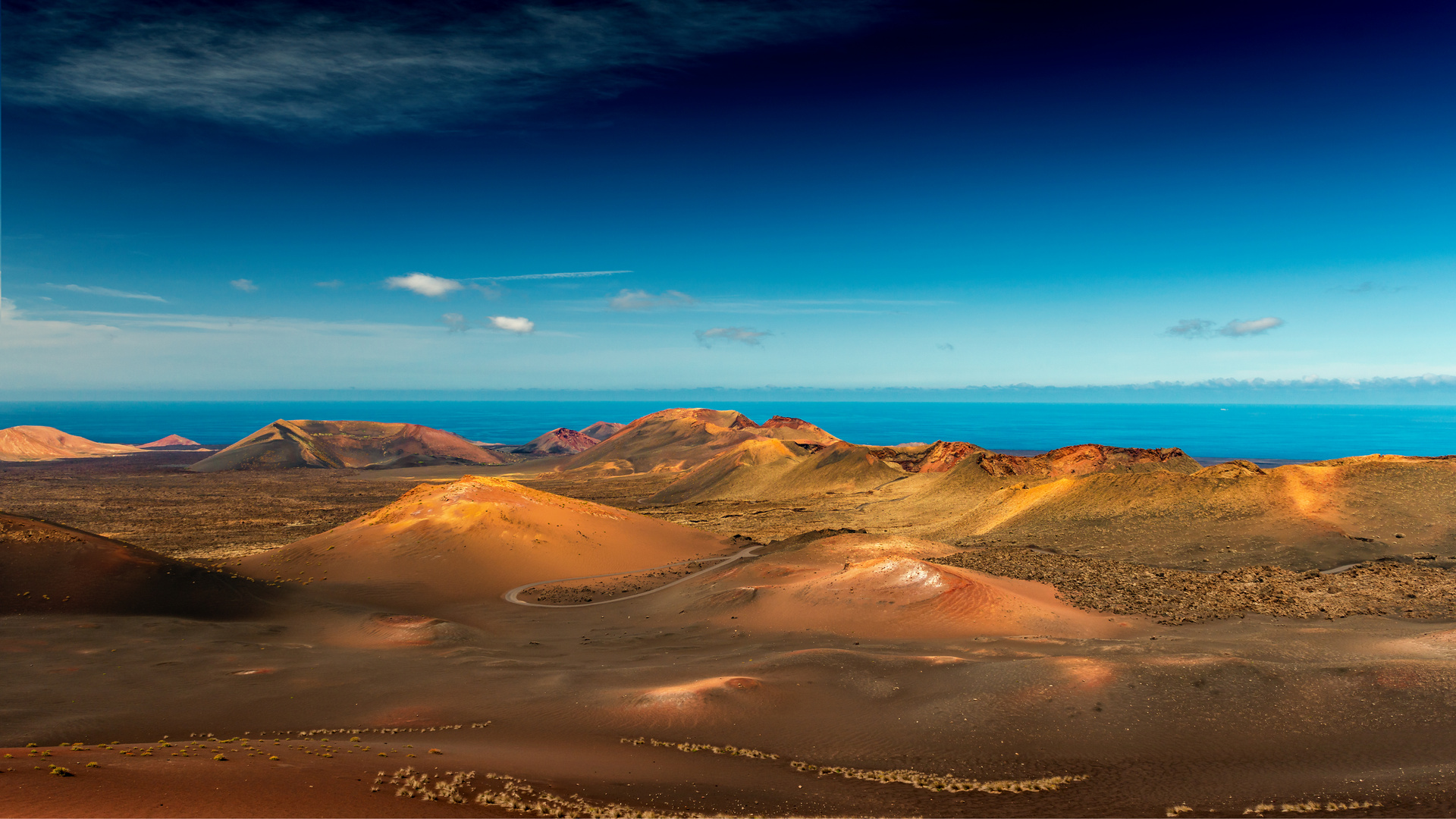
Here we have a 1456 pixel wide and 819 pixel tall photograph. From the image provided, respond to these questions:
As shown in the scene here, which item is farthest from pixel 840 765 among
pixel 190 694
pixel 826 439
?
pixel 826 439

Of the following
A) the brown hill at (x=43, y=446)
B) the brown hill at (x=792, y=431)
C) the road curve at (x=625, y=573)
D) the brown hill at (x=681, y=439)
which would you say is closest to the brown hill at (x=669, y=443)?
the brown hill at (x=681, y=439)

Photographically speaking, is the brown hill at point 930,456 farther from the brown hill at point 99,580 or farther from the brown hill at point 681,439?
the brown hill at point 99,580

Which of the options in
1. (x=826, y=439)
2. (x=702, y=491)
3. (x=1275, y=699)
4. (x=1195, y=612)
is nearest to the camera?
(x=1275, y=699)

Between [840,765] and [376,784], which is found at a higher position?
[376,784]

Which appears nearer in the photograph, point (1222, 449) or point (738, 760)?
point (738, 760)

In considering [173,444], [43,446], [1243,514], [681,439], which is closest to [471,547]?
[1243,514]

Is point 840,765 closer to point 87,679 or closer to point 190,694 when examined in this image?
point 190,694
